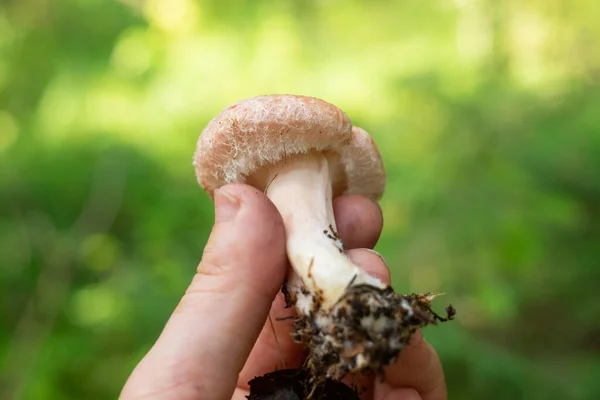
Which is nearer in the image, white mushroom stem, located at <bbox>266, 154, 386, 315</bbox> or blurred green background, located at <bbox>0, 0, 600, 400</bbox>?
white mushroom stem, located at <bbox>266, 154, 386, 315</bbox>

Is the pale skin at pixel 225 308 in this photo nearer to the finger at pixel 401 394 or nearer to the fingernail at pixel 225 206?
the fingernail at pixel 225 206

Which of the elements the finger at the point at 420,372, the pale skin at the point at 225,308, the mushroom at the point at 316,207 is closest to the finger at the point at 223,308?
the pale skin at the point at 225,308

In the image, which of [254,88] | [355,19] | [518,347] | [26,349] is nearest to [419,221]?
[518,347]

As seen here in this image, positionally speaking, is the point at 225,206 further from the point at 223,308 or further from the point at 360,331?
the point at 360,331

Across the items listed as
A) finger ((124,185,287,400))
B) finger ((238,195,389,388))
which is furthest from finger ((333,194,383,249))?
finger ((124,185,287,400))

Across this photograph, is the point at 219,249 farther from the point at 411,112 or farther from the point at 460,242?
the point at 411,112

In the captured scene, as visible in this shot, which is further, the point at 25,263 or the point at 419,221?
the point at 25,263

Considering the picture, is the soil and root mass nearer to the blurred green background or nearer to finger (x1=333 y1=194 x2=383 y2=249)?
finger (x1=333 y1=194 x2=383 y2=249)
